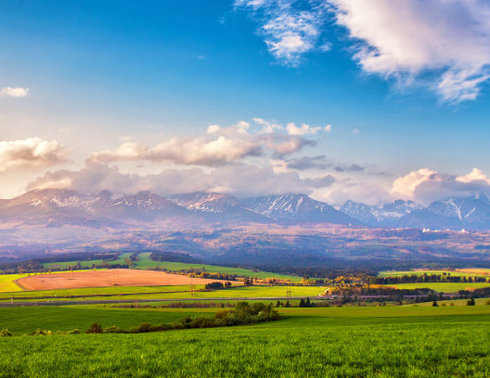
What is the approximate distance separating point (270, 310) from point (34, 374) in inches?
3165

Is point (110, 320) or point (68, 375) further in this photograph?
point (110, 320)

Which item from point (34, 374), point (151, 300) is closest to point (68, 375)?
point (34, 374)

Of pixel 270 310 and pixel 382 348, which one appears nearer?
pixel 382 348

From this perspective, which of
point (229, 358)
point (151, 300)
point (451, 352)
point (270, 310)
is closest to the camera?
point (229, 358)

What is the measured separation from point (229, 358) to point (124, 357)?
5501mm

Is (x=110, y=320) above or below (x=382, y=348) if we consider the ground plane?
below

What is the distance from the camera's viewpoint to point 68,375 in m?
14.0

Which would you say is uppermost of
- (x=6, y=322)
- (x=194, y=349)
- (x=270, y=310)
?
(x=194, y=349)

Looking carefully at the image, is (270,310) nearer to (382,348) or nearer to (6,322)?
(382,348)

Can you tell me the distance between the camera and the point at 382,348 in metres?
19.1

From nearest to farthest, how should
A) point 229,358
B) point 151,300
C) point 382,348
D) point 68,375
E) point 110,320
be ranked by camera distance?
point 68,375 < point 229,358 < point 382,348 < point 110,320 < point 151,300

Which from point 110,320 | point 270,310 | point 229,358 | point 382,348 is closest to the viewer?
point 229,358

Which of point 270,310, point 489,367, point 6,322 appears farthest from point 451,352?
point 6,322

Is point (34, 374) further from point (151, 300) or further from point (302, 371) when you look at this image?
point (151, 300)
